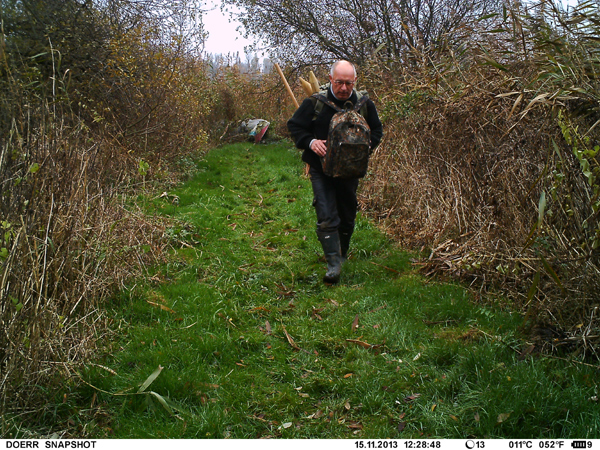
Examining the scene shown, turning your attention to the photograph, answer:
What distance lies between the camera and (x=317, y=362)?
372 centimetres

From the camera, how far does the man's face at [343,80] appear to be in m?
5.00

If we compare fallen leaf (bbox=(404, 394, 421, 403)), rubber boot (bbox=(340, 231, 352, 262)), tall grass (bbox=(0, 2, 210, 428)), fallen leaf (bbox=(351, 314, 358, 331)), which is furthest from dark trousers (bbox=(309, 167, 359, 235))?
fallen leaf (bbox=(404, 394, 421, 403))

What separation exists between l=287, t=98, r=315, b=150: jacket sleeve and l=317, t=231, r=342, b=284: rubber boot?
3.33 feet

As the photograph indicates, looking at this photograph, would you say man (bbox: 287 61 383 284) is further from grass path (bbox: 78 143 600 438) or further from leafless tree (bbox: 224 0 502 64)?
leafless tree (bbox: 224 0 502 64)

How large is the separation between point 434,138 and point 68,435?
500 cm

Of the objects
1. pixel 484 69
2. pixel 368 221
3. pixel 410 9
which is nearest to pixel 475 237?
pixel 484 69

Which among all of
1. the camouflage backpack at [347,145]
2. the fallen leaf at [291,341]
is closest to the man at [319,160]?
the camouflage backpack at [347,145]

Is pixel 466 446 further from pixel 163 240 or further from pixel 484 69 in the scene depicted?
pixel 163 240

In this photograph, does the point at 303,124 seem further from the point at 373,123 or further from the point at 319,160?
the point at 373,123

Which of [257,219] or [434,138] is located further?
[257,219]

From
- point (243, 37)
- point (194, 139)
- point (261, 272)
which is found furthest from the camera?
point (243, 37)

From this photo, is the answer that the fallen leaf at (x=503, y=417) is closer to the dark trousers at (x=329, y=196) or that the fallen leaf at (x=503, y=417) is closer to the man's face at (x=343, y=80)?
the dark trousers at (x=329, y=196)

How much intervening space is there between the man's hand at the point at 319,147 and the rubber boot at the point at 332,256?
90cm

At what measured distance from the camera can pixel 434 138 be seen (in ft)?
19.8
